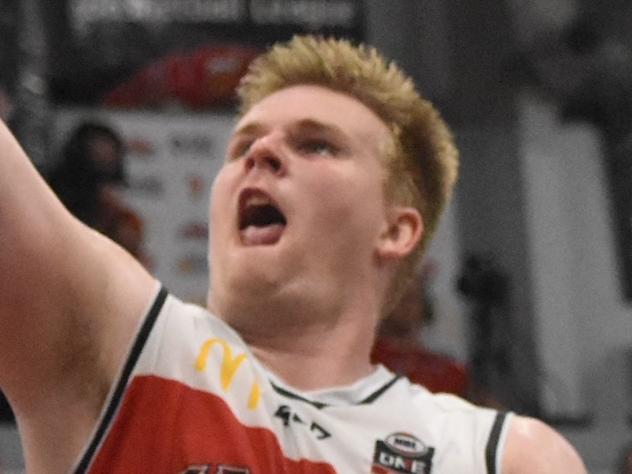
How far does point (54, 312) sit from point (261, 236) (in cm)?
45

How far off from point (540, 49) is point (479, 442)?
12.6 feet

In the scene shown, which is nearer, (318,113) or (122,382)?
(122,382)

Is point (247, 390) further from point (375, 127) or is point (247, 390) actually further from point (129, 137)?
point (129, 137)

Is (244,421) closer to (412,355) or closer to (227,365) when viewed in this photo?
(227,365)

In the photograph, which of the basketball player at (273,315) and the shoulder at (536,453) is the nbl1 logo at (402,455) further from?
the shoulder at (536,453)

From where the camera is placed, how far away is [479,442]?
167cm

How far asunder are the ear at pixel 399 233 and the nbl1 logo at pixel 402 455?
33cm

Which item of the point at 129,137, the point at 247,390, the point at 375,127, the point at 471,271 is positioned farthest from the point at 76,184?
the point at 247,390

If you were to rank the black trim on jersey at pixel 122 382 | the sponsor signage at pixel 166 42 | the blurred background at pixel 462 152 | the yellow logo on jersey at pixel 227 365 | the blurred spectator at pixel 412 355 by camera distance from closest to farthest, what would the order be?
the black trim on jersey at pixel 122 382 → the yellow logo on jersey at pixel 227 365 → the blurred spectator at pixel 412 355 → the blurred background at pixel 462 152 → the sponsor signage at pixel 166 42

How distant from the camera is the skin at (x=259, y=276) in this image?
132 centimetres

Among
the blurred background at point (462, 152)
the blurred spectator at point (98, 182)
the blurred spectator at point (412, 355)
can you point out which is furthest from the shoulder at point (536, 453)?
the blurred spectator at point (98, 182)

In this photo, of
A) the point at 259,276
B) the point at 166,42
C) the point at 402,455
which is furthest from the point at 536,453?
the point at 166,42

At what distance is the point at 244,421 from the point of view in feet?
4.99

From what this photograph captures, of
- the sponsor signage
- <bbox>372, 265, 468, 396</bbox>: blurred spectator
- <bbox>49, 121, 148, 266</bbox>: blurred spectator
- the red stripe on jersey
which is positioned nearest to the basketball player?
the red stripe on jersey
